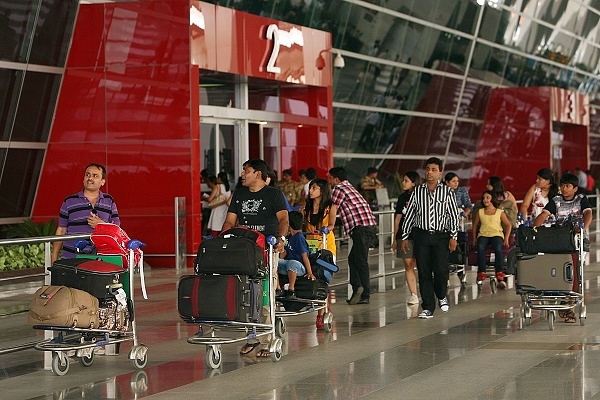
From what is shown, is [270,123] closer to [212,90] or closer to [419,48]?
[212,90]

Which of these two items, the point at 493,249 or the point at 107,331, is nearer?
the point at 107,331

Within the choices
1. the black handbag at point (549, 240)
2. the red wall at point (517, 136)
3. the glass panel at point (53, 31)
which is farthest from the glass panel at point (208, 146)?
the red wall at point (517, 136)

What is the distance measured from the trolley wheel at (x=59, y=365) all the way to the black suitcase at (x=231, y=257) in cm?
141

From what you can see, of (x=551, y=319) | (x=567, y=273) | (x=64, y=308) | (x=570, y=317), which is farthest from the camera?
(x=570, y=317)

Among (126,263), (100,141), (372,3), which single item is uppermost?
(372,3)

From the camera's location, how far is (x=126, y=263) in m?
11.9

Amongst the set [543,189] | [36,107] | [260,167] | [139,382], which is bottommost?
[139,382]

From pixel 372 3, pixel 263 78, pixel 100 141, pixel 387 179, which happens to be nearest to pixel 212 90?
pixel 263 78

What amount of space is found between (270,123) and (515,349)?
56.9 ft

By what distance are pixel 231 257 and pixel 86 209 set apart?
5.50 feet

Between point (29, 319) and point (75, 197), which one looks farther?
point (75, 197)

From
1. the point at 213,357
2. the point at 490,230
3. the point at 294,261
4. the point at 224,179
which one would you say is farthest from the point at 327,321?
the point at 224,179

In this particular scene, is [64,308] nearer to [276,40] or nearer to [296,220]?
[296,220]

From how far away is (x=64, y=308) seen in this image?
11055 millimetres
